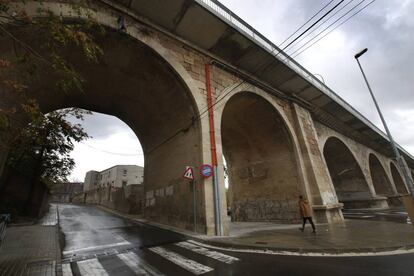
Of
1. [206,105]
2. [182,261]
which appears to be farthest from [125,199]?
[182,261]

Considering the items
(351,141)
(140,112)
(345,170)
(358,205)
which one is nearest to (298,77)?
(140,112)

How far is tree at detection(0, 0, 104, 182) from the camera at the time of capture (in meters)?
3.15

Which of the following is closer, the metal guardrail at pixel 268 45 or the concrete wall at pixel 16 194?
the metal guardrail at pixel 268 45

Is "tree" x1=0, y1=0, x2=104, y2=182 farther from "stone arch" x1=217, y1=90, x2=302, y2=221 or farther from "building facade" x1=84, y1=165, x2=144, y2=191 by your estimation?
"building facade" x1=84, y1=165, x2=144, y2=191

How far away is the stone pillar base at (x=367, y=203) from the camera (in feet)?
75.9

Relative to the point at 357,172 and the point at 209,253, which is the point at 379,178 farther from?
the point at 209,253

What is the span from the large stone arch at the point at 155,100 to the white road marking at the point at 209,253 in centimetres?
148

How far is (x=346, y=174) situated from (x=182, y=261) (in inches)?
1022

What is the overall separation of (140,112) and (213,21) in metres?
5.84

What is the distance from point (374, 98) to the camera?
10.2 metres

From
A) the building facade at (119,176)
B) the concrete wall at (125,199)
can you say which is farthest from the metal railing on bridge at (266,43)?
the building facade at (119,176)

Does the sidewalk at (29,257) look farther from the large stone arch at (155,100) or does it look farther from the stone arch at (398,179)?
the stone arch at (398,179)

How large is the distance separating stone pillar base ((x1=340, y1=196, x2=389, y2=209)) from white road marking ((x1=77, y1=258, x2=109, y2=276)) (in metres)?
27.5

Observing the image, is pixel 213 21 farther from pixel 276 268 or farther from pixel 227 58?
pixel 276 268
